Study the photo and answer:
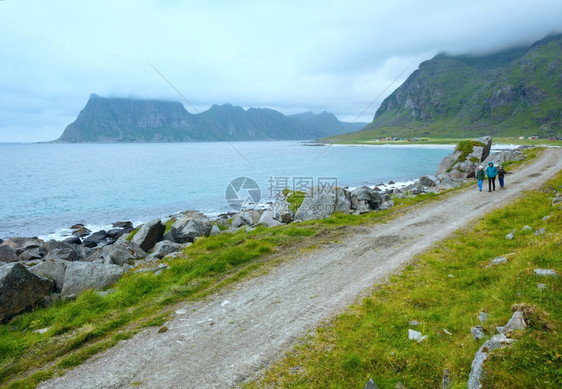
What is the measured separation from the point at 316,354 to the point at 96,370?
4.79m

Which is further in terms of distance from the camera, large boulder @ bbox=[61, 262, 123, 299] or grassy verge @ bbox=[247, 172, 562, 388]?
large boulder @ bbox=[61, 262, 123, 299]

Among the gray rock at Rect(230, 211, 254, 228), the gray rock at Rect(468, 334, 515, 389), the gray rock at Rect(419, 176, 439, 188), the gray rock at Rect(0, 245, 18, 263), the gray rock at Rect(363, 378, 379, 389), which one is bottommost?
the gray rock at Rect(0, 245, 18, 263)

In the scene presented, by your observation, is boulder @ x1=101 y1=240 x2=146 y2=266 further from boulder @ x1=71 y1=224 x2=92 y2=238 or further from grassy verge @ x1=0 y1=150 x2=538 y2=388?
boulder @ x1=71 y1=224 x2=92 y2=238

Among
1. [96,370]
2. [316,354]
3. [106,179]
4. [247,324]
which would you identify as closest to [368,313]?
[316,354]

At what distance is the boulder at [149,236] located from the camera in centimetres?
2117

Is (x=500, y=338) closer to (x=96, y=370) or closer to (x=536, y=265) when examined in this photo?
(x=536, y=265)

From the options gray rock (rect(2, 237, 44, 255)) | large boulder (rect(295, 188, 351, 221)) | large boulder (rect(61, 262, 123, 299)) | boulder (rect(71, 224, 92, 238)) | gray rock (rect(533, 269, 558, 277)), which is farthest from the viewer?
boulder (rect(71, 224, 92, 238))

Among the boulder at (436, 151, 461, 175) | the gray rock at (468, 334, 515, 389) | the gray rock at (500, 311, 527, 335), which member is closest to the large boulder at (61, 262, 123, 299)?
the gray rock at (468, 334, 515, 389)

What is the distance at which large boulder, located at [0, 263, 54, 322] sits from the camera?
934 cm

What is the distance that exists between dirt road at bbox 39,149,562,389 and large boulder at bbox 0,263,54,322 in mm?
4579

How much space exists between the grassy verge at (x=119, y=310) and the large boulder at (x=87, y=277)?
0.56 m

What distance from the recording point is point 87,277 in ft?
38.1

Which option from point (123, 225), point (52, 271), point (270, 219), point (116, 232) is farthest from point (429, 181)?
point (52, 271)

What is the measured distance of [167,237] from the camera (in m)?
22.3
